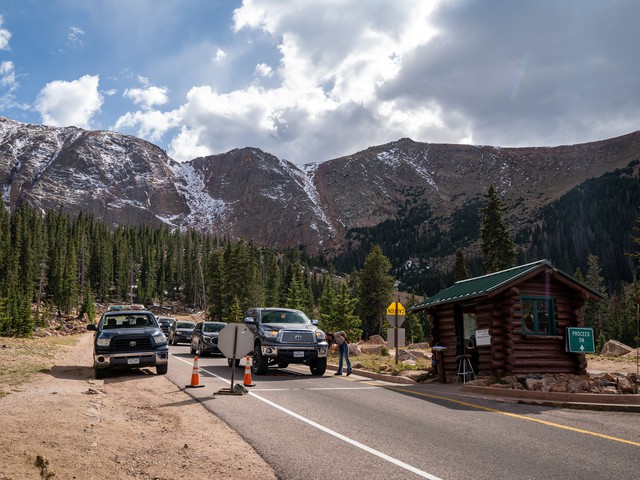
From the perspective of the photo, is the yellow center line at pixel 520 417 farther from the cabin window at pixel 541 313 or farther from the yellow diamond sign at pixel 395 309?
the yellow diamond sign at pixel 395 309

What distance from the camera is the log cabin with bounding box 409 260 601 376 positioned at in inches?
628

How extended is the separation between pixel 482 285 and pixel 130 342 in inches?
462

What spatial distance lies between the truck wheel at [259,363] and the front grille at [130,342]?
3.57 m

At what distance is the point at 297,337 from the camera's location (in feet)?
56.9

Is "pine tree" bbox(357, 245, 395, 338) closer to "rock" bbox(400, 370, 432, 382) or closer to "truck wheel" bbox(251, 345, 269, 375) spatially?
"rock" bbox(400, 370, 432, 382)

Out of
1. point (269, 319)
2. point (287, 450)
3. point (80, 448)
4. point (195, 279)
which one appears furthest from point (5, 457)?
point (195, 279)

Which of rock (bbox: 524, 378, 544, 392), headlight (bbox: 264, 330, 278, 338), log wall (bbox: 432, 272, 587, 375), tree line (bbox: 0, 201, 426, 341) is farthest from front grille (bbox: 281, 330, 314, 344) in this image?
tree line (bbox: 0, 201, 426, 341)

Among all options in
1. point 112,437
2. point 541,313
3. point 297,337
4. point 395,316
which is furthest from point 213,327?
point 112,437

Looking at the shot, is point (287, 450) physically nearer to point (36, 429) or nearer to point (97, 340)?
point (36, 429)

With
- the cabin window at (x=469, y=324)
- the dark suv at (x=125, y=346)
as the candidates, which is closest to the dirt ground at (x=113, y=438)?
the dark suv at (x=125, y=346)

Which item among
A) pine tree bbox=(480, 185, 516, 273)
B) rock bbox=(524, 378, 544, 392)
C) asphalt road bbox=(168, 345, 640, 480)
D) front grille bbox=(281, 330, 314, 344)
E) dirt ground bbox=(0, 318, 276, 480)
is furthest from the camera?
pine tree bbox=(480, 185, 516, 273)

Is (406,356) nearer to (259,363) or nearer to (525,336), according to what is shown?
(525,336)

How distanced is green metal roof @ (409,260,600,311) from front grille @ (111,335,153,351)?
32.7 ft

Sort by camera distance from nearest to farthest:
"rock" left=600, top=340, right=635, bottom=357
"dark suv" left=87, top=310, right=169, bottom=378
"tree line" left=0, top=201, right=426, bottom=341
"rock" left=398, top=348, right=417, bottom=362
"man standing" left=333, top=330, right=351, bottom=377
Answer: "dark suv" left=87, top=310, right=169, bottom=378
"man standing" left=333, top=330, right=351, bottom=377
"rock" left=398, top=348, right=417, bottom=362
"rock" left=600, top=340, right=635, bottom=357
"tree line" left=0, top=201, right=426, bottom=341
